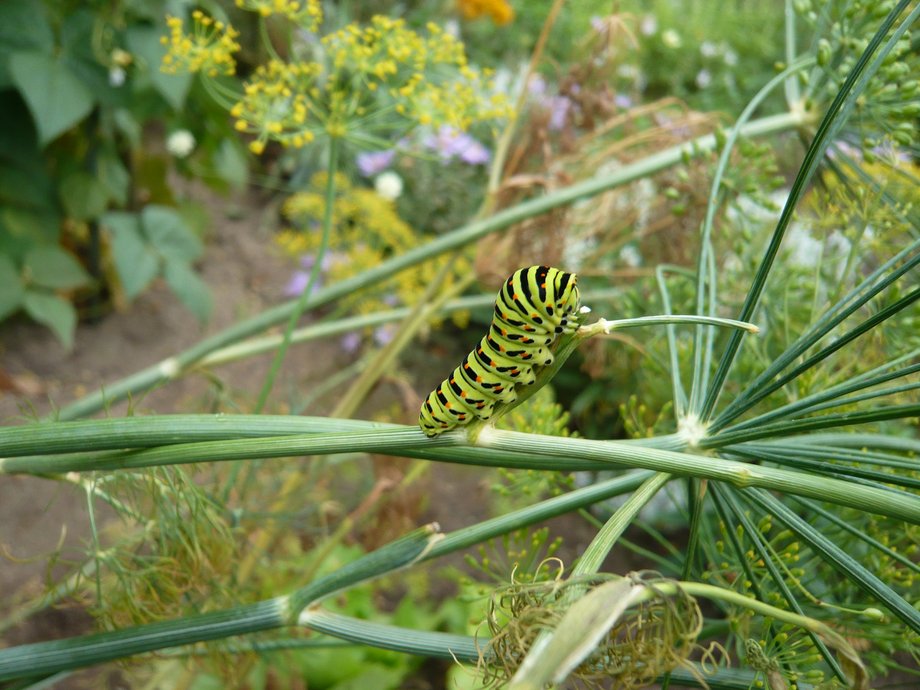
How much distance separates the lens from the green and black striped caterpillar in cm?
84

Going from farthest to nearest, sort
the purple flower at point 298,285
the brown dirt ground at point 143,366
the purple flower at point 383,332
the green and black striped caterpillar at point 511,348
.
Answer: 1. the purple flower at point 298,285
2. the purple flower at point 383,332
3. the brown dirt ground at point 143,366
4. the green and black striped caterpillar at point 511,348

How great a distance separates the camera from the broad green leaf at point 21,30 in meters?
2.17

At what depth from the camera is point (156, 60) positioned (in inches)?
88.2

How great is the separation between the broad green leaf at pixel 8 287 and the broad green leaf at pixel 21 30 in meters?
0.58

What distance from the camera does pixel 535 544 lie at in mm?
1202

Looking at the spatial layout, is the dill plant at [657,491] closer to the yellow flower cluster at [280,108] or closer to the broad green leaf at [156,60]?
the yellow flower cluster at [280,108]

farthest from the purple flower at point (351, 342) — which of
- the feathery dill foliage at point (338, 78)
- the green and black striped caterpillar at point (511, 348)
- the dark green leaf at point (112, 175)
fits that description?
the green and black striped caterpillar at point (511, 348)

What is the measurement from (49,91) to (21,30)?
20cm

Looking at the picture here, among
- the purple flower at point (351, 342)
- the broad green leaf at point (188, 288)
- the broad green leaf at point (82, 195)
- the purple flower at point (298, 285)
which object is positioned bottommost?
the purple flower at point (351, 342)

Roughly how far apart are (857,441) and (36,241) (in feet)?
8.44

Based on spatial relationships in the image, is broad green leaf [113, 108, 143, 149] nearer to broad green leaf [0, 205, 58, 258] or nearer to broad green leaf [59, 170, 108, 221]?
broad green leaf [59, 170, 108, 221]

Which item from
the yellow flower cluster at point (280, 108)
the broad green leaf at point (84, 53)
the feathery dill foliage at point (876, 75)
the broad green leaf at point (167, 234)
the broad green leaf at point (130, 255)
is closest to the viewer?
the feathery dill foliage at point (876, 75)

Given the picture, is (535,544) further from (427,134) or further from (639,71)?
(639,71)

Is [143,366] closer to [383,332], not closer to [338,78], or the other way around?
[383,332]
